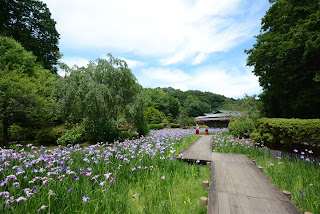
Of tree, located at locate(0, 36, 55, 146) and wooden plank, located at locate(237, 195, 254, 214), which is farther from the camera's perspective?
tree, located at locate(0, 36, 55, 146)

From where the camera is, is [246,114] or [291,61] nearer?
[291,61]

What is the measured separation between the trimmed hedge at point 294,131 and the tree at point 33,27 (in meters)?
24.6

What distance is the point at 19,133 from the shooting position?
1077cm

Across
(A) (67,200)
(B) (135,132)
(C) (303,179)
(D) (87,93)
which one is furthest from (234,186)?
(B) (135,132)

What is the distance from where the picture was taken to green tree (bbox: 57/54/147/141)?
29.0 ft

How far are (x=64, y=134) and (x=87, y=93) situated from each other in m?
3.32

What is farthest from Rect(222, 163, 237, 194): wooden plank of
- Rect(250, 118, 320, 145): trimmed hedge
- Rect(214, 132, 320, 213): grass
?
Rect(250, 118, 320, 145): trimmed hedge

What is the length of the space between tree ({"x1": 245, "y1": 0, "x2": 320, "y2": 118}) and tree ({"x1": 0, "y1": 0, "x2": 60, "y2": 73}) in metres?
24.5

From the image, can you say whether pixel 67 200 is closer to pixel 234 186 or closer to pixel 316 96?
pixel 234 186

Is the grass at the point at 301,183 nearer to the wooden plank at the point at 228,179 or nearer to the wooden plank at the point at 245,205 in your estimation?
the wooden plank at the point at 245,205

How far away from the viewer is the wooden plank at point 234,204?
82.9 inches

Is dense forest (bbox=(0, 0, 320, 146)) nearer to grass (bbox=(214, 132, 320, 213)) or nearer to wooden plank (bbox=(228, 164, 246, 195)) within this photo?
grass (bbox=(214, 132, 320, 213))

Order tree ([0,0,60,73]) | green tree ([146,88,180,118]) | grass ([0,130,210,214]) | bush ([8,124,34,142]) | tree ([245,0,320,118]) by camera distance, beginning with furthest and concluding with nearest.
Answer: green tree ([146,88,180,118]) < tree ([0,0,60,73]) < bush ([8,124,34,142]) < tree ([245,0,320,118]) < grass ([0,130,210,214])

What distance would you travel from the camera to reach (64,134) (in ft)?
31.1
